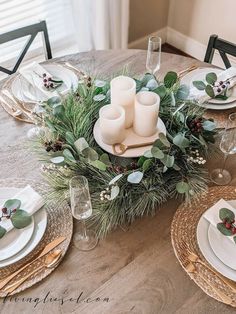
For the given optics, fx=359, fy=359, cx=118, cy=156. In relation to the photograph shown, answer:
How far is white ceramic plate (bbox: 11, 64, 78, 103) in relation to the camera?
1.34m

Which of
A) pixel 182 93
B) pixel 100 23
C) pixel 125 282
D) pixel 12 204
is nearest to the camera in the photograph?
pixel 125 282

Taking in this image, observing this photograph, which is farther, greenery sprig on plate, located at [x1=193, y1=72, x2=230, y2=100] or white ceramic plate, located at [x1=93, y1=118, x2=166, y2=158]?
greenery sprig on plate, located at [x1=193, y1=72, x2=230, y2=100]

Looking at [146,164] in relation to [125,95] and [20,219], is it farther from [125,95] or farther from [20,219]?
[20,219]

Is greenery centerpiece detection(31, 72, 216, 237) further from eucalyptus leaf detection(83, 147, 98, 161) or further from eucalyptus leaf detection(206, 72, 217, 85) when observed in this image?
eucalyptus leaf detection(206, 72, 217, 85)

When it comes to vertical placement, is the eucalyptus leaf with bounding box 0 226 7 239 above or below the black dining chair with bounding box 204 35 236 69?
below

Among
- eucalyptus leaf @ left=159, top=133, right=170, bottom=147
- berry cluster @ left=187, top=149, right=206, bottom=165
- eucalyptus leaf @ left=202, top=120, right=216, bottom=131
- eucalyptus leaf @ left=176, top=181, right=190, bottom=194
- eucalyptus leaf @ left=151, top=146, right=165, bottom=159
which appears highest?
eucalyptus leaf @ left=159, top=133, right=170, bottom=147

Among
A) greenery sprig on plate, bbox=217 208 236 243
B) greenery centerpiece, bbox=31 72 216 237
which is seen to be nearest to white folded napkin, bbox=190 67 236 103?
greenery centerpiece, bbox=31 72 216 237

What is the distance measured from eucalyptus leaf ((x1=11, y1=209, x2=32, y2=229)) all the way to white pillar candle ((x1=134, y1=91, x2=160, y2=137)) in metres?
0.40

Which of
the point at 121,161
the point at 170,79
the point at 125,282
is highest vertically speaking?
the point at 170,79

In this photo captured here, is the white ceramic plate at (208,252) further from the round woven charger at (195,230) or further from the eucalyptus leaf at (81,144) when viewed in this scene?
the eucalyptus leaf at (81,144)

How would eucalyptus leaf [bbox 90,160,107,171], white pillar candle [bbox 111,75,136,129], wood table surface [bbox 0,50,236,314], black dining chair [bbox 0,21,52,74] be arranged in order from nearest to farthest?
wood table surface [bbox 0,50,236,314] < eucalyptus leaf [bbox 90,160,107,171] < white pillar candle [bbox 111,75,136,129] < black dining chair [bbox 0,21,52,74]

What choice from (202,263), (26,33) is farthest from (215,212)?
(26,33)

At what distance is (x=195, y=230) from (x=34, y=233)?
16.9 inches

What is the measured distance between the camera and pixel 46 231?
97cm
